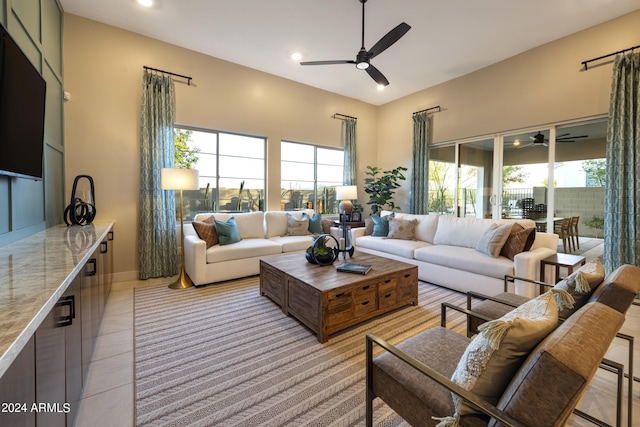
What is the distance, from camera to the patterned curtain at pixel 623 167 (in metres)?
3.12

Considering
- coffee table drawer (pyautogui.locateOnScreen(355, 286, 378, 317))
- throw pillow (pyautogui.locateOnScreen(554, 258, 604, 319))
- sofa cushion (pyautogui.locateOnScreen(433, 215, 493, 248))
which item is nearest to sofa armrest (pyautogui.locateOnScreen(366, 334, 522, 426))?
throw pillow (pyautogui.locateOnScreen(554, 258, 604, 319))

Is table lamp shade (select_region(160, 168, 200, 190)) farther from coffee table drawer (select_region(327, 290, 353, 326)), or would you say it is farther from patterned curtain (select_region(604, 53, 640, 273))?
patterned curtain (select_region(604, 53, 640, 273))

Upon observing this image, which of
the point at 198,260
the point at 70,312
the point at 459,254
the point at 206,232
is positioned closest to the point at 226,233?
the point at 206,232

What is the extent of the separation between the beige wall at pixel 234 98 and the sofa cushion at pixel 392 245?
182cm

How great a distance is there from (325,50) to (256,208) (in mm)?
2830

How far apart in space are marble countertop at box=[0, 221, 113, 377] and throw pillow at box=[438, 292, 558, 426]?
4.02 ft

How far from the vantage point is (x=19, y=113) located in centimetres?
178

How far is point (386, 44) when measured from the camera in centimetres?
286

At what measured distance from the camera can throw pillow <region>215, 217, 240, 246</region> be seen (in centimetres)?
374

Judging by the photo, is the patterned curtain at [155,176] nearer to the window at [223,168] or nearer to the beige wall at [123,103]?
the beige wall at [123,103]

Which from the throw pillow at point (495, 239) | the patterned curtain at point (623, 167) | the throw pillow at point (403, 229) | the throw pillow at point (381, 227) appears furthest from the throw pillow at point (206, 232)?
the patterned curtain at point (623, 167)

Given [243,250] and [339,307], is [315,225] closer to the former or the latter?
[243,250]

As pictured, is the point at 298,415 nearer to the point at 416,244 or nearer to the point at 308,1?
the point at 416,244

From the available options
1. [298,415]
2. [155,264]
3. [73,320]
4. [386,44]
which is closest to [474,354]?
[298,415]
